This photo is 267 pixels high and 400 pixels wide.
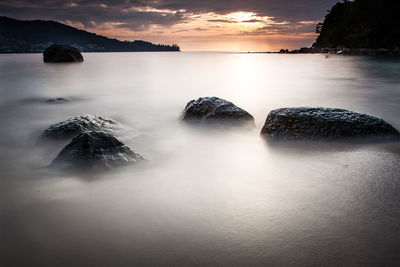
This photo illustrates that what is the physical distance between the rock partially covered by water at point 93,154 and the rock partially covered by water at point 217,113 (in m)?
2.27

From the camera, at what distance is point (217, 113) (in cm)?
531

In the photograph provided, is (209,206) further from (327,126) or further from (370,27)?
(370,27)

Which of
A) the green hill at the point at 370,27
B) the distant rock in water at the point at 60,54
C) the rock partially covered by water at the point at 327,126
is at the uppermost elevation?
the green hill at the point at 370,27

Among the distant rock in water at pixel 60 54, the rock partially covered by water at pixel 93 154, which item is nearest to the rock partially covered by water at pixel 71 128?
the rock partially covered by water at pixel 93 154

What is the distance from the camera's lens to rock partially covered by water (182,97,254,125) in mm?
5242

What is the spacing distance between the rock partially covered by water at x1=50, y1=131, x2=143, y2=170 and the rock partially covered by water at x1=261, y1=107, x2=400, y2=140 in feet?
8.05

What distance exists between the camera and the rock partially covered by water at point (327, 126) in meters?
4.10

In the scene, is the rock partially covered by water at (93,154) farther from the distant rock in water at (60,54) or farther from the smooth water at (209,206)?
the distant rock in water at (60,54)

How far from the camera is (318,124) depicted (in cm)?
417

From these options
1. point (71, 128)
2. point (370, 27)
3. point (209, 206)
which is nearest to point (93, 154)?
point (71, 128)

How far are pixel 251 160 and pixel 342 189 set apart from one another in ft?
4.04

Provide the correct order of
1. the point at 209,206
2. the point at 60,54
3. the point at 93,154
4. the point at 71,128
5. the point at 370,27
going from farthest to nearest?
the point at 370,27 < the point at 60,54 < the point at 71,128 < the point at 93,154 < the point at 209,206

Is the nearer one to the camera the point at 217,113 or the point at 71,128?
the point at 71,128

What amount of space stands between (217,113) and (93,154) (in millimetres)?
2756
